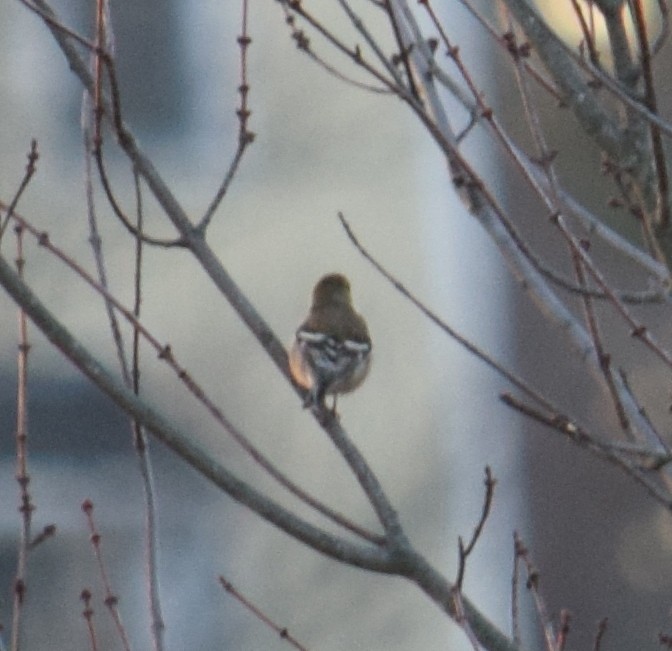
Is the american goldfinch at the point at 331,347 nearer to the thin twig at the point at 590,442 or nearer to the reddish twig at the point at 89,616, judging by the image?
the reddish twig at the point at 89,616

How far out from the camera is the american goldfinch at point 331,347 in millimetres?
5281

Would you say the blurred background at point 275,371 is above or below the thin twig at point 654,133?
above

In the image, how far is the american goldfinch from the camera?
17.3 ft

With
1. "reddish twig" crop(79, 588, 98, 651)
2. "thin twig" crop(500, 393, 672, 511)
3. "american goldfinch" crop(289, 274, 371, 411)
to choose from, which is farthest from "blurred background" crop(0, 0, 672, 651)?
"thin twig" crop(500, 393, 672, 511)

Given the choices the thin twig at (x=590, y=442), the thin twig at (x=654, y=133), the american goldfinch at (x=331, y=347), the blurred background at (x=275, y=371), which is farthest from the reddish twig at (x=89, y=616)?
the blurred background at (x=275, y=371)

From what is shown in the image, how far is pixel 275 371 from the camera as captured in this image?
10070mm

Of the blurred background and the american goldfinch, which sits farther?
the blurred background

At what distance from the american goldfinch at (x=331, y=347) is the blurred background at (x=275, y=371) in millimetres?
2835

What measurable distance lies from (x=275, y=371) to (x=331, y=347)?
14.1 feet

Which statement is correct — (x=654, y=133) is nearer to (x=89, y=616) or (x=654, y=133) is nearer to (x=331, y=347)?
(x=89, y=616)

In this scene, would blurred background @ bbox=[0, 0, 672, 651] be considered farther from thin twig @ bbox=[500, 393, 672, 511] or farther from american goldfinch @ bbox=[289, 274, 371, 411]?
thin twig @ bbox=[500, 393, 672, 511]

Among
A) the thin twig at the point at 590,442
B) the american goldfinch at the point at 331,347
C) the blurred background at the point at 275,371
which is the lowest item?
the thin twig at the point at 590,442

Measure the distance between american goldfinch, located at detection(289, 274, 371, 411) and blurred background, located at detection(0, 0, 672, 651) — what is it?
2.83 m

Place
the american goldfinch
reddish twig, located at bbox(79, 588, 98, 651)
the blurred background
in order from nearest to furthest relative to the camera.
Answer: reddish twig, located at bbox(79, 588, 98, 651) → the american goldfinch → the blurred background
